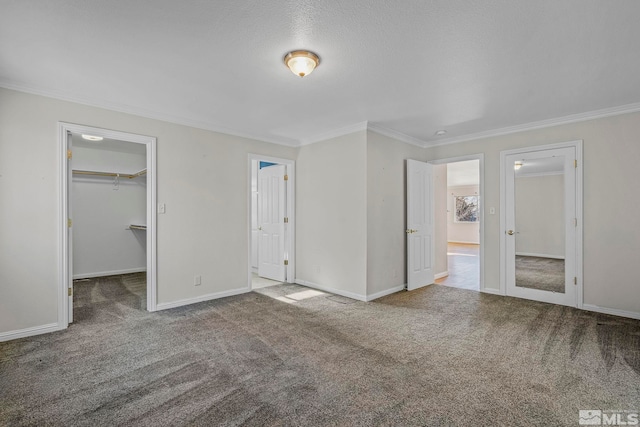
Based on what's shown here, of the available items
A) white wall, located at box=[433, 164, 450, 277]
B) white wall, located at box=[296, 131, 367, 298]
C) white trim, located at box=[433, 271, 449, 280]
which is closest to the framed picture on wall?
white trim, located at box=[433, 271, 449, 280]

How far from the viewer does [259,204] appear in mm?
5926

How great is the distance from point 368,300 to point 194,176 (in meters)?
2.97

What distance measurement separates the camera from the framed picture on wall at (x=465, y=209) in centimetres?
1251

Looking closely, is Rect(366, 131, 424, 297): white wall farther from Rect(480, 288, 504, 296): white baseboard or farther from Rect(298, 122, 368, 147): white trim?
Rect(480, 288, 504, 296): white baseboard

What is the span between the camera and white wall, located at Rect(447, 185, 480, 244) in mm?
12383

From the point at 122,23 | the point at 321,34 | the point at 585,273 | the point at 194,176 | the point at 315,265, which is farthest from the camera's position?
the point at 315,265

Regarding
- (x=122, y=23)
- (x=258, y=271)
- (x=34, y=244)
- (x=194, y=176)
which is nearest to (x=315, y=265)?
(x=258, y=271)

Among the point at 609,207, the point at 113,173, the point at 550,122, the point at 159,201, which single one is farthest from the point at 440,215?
the point at 113,173

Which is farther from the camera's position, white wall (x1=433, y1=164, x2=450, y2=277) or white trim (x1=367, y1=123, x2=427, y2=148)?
white wall (x1=433, y1=164, x2=450, y2=277)

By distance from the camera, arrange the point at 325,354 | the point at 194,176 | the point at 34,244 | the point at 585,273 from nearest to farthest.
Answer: the point at 325,354, the point at 34,244, the point at 585,273, the point at 194,176

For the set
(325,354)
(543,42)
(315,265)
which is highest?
(543,42)

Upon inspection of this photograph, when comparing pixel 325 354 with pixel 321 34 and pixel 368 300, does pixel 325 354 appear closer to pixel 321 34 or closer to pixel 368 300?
pixel 368 300

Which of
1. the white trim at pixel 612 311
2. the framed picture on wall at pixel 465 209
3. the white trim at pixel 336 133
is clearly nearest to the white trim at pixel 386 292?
the white trim at pixel 612 311

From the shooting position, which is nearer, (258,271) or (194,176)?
(194,176)
